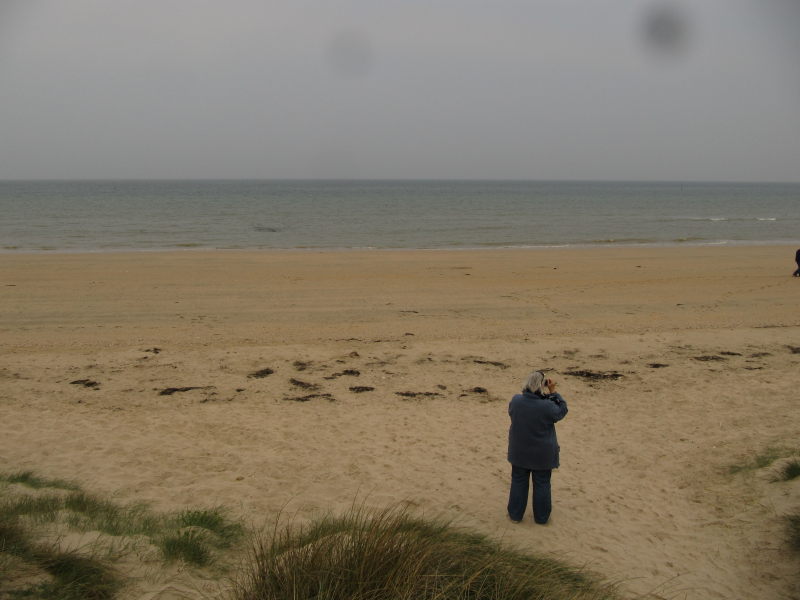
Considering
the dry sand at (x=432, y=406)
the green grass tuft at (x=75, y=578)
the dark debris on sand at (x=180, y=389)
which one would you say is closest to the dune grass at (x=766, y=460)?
the dry sand at (x=432, y=406)

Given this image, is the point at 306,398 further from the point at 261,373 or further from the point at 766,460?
the point at 766,460

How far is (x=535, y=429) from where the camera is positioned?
5.44 metres

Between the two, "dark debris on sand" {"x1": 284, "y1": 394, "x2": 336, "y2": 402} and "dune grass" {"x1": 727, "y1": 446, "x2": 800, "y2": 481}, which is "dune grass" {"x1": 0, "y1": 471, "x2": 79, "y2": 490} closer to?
"dark debris on sand" {"x1": 284, "y1": 394, "x2": 336, "y2": 402}

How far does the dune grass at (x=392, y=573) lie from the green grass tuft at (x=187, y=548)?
621mm

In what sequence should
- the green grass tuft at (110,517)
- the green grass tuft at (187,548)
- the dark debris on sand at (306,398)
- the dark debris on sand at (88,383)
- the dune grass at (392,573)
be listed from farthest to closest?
the dark debris on sand at (88,383) → the dark debris on sand at (306,398) → the green grass tuft at (110,517) → the green grass tuft at (187,548) → the dune grass at (392,573)

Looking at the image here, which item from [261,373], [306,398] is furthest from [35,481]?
[261,373]

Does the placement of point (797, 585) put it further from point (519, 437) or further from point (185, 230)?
point (185, 230)

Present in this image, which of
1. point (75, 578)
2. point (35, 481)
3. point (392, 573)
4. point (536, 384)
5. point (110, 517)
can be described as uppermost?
point (536, 384)

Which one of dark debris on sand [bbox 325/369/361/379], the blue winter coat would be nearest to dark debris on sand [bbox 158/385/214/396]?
dark debris on sand [bbox 325/369/361/379]

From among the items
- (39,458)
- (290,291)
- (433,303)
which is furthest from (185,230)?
(39,458)

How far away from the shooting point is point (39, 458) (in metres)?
6.80

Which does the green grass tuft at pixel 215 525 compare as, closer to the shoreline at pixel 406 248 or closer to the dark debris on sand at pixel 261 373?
the dark debris on sand at pixel 261 373

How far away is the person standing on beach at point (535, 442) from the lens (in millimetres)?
5383

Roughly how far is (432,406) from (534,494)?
314 centimetres
